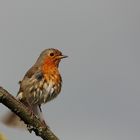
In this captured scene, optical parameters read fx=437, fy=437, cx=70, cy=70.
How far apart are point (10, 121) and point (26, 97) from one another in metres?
2.55

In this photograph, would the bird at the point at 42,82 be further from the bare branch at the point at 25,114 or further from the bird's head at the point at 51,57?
the bare branch at the point at 25,114

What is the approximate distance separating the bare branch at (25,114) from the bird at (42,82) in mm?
2836

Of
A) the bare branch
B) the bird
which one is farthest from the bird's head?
the bare branch

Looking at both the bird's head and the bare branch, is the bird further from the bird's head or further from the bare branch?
the bare branch

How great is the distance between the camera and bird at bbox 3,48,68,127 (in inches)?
300

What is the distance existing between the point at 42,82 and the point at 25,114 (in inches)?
206

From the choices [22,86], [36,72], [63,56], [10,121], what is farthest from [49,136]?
[63,56]

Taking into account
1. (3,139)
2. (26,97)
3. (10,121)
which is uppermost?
(26,97)

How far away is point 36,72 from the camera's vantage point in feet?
29.7

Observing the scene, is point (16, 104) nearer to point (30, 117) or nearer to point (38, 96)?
point (30, 117)

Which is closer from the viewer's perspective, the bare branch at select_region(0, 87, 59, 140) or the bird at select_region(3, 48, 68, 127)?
the bare branch at select_region(0, 87, 59, 140)

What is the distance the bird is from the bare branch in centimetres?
284

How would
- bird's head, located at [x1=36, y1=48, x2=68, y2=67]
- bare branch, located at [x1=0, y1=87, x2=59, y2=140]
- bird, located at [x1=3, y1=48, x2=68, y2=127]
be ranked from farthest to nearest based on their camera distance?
bird's head, located at [x1=36, y1=48, x2=68, y2=67] < bird, located at [x1=3, y1=48, x2=68, y2=127] < bare branch, located at [x1=0, y1=87, x2=59, y2=140]

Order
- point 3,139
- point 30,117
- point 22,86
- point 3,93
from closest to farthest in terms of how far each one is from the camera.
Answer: point 3,139, point 3,93, point 30,117, point 22,86
